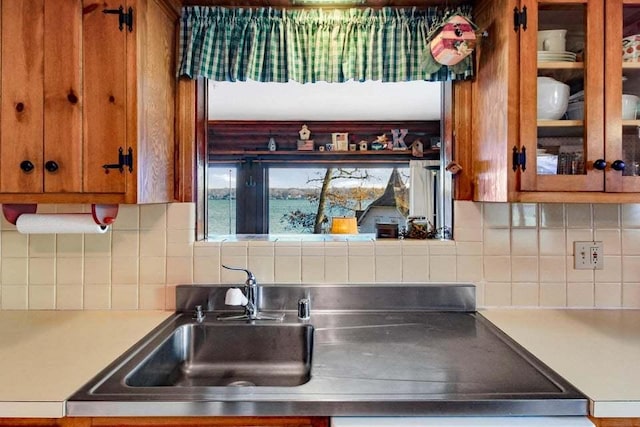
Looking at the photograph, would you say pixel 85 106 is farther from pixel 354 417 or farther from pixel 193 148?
pixel 354 417

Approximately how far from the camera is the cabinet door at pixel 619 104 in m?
1.17

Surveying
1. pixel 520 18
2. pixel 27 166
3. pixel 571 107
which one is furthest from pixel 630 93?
pixel 27 166

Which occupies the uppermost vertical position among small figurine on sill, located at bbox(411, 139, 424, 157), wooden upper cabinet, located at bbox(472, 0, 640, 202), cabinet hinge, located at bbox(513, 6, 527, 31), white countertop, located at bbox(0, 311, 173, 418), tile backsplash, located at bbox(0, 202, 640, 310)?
small figurine on sill, located at bbox(411, 139, 424, 157)

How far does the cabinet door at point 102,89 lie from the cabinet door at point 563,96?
1142 millimetres

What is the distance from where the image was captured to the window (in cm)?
454

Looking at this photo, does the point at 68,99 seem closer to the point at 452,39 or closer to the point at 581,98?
the point at 452,39

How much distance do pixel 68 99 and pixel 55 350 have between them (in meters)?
0.69

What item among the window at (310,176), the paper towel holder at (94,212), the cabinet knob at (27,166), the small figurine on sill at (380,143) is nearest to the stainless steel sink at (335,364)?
the paper towel holder at (94,212)

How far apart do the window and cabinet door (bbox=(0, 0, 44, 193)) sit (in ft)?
10.9

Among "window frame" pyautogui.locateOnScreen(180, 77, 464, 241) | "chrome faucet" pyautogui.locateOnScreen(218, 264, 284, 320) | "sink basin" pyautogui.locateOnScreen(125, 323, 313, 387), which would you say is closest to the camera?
"sink basin" pyautogui.locateOnScreen(125, 323, 313, 387)

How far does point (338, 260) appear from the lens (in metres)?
1.50

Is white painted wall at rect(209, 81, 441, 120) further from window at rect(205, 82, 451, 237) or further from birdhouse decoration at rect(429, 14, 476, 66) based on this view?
birdhouse decoration at rect(429, 14, 476, 66)

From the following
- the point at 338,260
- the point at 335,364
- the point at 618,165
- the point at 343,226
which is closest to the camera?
the point at 335,364

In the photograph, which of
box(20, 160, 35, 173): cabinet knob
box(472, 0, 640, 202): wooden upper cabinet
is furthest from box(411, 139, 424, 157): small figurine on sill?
box(20, 160, 35, 173): cabinet knob
